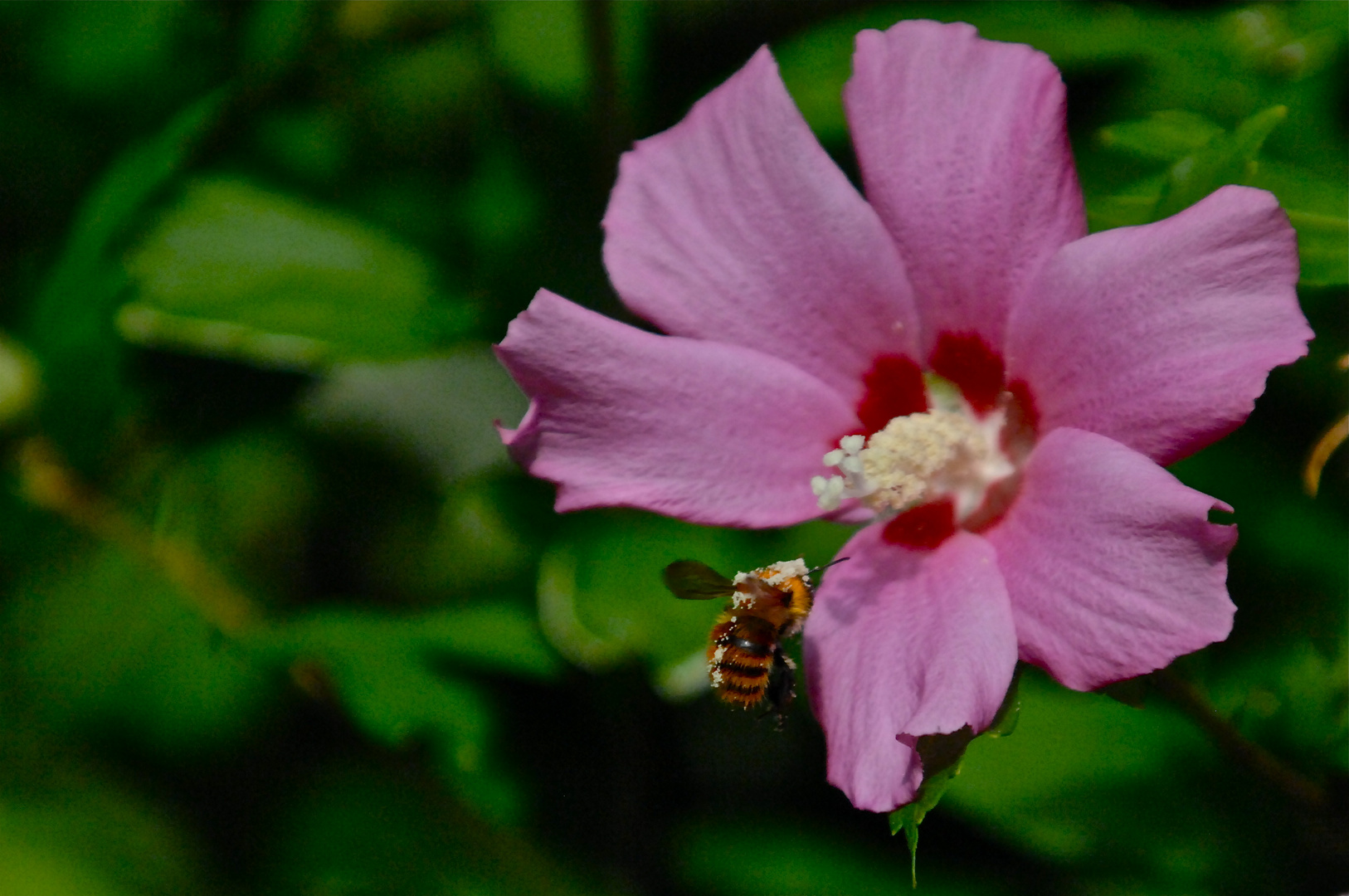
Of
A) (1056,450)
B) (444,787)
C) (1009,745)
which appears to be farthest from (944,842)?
(1056,450)

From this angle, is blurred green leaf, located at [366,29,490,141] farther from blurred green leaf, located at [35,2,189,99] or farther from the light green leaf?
the light green leaf

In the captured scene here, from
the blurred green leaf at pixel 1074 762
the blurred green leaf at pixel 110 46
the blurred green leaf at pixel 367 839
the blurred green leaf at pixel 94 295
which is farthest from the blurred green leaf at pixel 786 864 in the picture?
the blurred green leaf at pixel 110 46

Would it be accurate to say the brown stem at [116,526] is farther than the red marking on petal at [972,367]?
Yes

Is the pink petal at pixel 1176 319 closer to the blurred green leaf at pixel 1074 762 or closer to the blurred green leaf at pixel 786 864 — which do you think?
the blurred green leaf at pixel 1074 762

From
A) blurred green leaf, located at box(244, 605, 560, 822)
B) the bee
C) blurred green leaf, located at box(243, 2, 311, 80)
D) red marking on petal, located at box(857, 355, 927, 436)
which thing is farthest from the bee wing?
blurred green leaf, located at box(243, 2, 311, 80)

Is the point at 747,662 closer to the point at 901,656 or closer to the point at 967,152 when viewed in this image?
the point at 901,656

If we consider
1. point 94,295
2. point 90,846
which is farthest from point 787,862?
point 94,295

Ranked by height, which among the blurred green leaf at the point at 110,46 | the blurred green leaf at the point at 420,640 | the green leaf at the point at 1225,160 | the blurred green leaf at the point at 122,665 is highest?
the green leaf at the point at 1225,160
